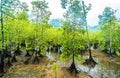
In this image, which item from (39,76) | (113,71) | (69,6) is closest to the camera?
(39,76)

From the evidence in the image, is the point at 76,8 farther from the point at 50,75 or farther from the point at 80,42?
the point at 50,75

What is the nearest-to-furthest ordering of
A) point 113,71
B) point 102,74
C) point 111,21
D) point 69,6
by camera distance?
1. point 102,74
2. point 113,71
3. point 69,6
4. point 111,21

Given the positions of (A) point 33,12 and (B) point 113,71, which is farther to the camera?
(A) point 33,12

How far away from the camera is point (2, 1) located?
104 ft

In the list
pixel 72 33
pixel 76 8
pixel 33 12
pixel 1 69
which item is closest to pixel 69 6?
pixel 76 8

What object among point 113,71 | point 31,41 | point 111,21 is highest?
point 111,21

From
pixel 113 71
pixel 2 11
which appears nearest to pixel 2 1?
pixel 2 11

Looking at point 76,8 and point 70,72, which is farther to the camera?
point 76,8

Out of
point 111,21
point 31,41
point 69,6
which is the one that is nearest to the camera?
point 69,6

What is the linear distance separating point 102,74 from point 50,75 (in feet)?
25.6

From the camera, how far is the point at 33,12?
4553 centimetres

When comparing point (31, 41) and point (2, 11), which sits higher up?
point (2, 11)

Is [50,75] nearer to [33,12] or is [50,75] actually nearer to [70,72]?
[70,72]

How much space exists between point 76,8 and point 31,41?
13011 mm
